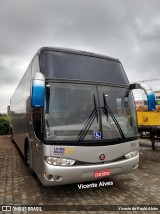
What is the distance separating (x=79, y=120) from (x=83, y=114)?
0.17m

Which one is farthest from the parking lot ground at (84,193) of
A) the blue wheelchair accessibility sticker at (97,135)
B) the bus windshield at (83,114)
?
the bus windshield at (83,114)

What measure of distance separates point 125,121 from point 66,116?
145 cm

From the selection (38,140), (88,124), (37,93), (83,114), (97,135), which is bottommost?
(38,140)

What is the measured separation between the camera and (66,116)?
5.06 meters

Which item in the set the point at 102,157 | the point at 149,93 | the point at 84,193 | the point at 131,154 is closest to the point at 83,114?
the point at 102,157

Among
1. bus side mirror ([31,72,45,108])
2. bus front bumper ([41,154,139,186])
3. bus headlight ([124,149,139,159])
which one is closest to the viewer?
bus side mirror ([31,72,45,108])

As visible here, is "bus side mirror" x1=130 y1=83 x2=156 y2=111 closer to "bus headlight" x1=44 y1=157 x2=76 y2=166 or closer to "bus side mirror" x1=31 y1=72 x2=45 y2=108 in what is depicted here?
"bus headlight" x1=44 y1=157 x2=76 y2=166

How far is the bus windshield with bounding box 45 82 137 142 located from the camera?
495 cm

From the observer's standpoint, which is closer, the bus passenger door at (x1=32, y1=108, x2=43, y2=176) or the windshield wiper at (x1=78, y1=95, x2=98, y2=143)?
the windshield wiper at (x1=78, y1=95, x2=98, y2=143)

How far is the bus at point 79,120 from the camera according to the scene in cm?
483

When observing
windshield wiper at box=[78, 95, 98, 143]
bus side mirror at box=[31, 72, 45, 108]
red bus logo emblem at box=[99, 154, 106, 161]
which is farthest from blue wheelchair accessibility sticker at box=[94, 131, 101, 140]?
bus side mirror at box=[31, 72, 45, 108]

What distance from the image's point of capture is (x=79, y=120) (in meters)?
5.11

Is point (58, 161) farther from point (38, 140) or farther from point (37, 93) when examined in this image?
point (37, 93)

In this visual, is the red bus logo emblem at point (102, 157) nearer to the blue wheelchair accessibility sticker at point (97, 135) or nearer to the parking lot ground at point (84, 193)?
the blue wheelchair accessibility sticker at point (97, 135)
